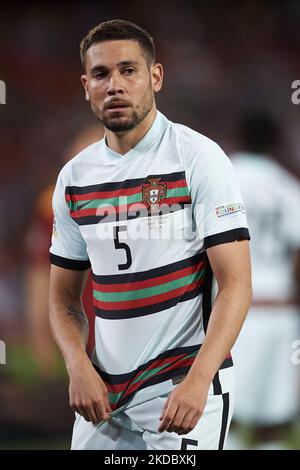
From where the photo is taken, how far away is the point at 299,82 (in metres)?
4.19

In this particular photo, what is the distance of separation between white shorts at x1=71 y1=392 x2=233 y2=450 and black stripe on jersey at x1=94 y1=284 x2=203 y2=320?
0.80 feet

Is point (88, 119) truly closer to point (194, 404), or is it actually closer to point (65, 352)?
point (65, 352)

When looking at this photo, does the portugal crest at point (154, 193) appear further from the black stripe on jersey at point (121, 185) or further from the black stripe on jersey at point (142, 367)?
the black stripe on jersey at point (142, 367)

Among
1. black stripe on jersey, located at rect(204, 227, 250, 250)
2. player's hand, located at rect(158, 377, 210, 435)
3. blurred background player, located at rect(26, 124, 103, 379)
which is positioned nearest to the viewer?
player's hand, located at rect(158, 377, 210, 435)

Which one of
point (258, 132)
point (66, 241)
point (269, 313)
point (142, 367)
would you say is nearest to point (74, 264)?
point (66, 241)

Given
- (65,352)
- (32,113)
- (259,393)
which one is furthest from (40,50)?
(65,352)

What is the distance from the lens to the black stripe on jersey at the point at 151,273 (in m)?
2.16

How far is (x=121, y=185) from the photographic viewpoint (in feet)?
7.46

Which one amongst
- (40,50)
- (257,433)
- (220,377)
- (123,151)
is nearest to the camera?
(220,377)

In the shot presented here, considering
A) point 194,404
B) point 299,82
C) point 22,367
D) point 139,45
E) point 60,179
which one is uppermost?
point 299,82

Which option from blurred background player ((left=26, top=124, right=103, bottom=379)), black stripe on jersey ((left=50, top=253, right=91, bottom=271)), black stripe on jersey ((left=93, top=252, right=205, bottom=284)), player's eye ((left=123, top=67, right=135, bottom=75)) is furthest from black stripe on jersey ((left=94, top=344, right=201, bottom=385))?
blurred background player ((left=26, top=124, right=103, bottom=379))

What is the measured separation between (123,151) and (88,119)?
6.45 feet

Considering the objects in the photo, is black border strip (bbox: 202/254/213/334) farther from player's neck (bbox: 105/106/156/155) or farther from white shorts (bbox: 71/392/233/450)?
player's neck (bbox: 105/106/156/155)

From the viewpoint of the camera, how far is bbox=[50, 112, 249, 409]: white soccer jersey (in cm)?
214
